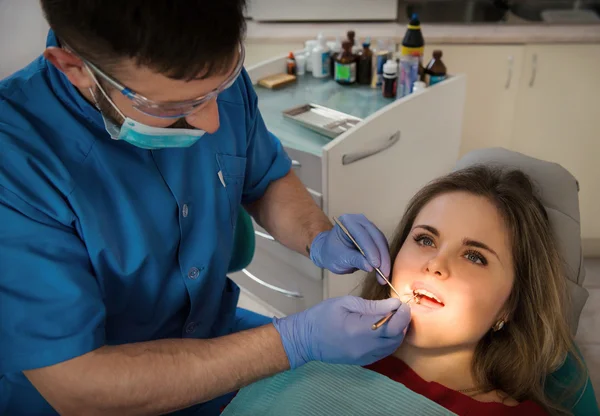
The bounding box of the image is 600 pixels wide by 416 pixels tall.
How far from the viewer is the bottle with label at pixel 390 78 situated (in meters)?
1.95

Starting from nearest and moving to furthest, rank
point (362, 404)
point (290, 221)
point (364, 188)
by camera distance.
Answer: point (362, 404), point (290, 221), point (364, 188)

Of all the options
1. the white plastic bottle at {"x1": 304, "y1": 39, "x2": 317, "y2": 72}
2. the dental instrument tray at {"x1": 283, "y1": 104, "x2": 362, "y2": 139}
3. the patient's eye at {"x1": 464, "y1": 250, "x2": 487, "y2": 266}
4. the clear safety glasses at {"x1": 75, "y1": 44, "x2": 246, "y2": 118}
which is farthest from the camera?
the white plastic bottle at {"x1": 304, "y1": 39, "x2": 317, "y2": 72}

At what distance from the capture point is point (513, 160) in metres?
1.54

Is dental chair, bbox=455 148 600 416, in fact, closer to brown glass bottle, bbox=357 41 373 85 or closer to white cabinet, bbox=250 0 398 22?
brown glass bottle, bbox=357 41 373 85

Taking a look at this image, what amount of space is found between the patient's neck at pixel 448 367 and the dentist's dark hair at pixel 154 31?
33.7 inches

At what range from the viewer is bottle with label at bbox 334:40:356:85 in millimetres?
2135

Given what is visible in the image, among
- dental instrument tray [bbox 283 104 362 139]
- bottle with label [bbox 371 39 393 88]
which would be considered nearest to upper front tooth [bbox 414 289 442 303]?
dental instrument tray [bbox 283 104 362 139]

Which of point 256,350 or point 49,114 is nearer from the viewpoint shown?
point 49,114

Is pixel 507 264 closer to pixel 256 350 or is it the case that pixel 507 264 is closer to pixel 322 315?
pixel 322 315

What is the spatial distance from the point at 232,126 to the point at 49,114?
422 mm

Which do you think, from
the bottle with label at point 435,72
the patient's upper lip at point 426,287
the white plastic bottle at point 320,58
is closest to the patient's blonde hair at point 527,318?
the patient's upper lip at point 426,287

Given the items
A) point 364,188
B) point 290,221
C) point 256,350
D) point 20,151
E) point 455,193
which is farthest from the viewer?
point 364,188

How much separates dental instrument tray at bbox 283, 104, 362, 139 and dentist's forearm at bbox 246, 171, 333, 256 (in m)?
0.38

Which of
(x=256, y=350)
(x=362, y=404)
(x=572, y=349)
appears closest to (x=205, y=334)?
(x=256, y=350)
